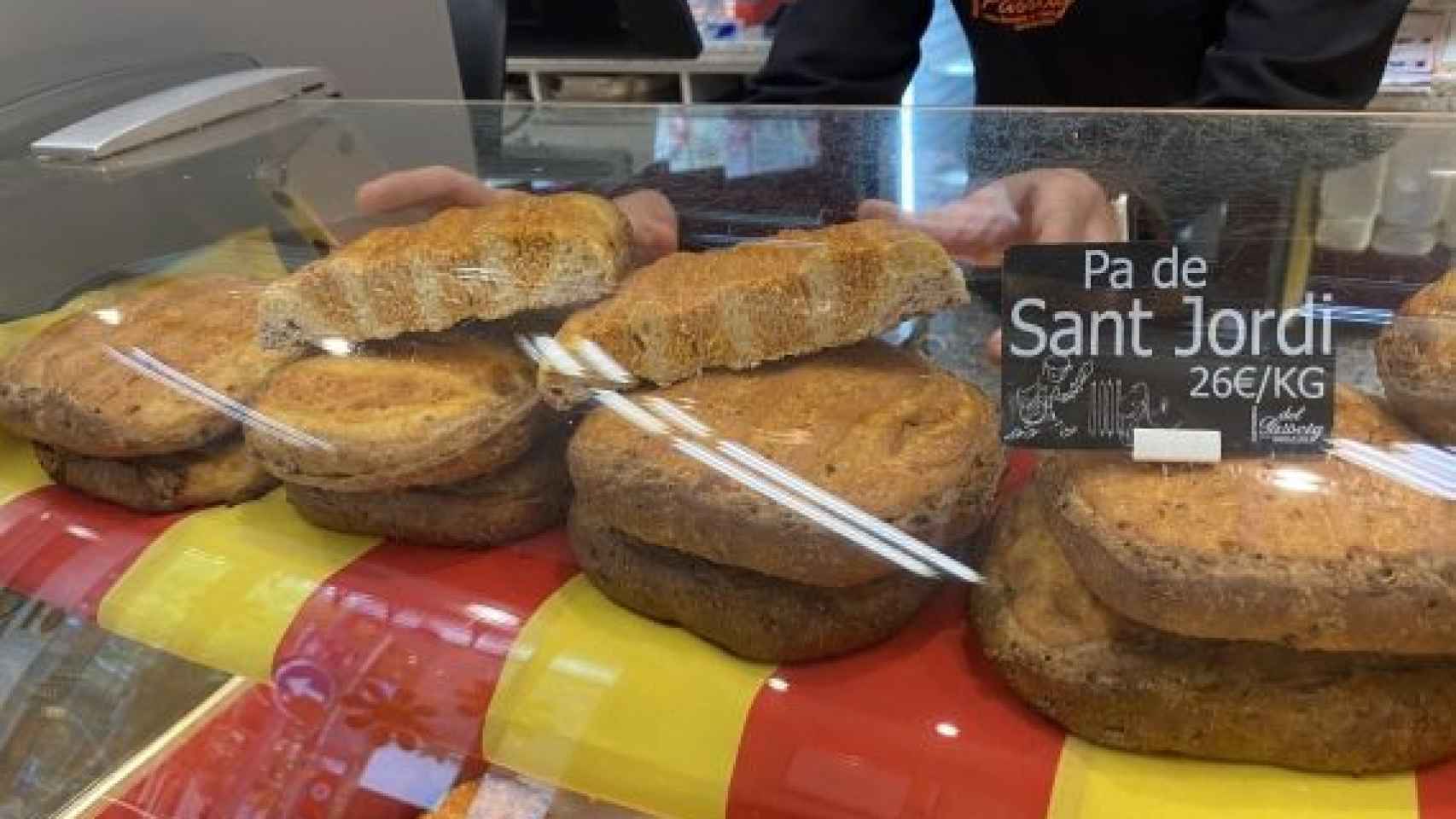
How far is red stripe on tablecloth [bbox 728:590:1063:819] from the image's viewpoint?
682mm

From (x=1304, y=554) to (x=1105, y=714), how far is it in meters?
0.13

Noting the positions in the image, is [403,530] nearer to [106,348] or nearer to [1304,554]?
[106,348]

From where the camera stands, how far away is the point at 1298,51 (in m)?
1.69

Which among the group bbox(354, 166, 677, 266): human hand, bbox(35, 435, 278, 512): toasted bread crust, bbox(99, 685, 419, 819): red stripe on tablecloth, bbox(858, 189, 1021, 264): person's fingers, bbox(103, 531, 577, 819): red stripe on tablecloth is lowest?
bbox(99, 685, 419, 819): red stripe on tablecloth

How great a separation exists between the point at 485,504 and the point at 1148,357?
44 cm

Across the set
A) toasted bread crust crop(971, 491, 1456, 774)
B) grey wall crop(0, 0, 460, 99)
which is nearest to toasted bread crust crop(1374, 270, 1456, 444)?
toasted bread crust crop(971, 491, 1456, 774)

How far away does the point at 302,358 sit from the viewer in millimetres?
942

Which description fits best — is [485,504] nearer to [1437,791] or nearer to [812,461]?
[812,461]

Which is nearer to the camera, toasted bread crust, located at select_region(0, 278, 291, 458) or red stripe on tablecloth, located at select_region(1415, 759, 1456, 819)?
red stripe on tablecloth, located at select_region(1415, 759, 1456, 819)

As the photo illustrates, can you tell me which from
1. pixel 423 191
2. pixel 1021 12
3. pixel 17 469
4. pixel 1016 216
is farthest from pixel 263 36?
Answer: pixel 1021 12

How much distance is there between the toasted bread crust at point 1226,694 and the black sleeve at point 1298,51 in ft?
3.88

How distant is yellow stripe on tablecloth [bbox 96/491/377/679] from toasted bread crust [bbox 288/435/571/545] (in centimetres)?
4

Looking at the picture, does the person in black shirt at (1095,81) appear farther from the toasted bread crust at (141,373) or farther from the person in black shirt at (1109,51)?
the toasted bread crust at (141,373)

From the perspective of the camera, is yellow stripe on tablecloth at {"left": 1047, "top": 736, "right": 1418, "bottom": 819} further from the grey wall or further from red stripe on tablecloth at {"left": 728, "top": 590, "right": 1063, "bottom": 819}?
the grey wall
